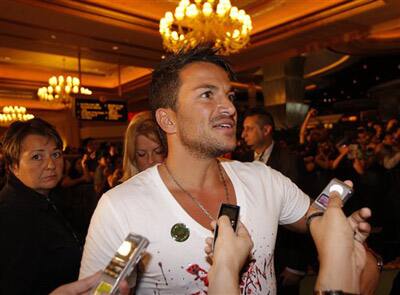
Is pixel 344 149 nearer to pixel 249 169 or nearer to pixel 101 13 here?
pixel 249 169

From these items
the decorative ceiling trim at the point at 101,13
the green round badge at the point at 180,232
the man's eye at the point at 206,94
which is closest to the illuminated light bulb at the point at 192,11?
the decorative ceiling trim at the point at 101,13

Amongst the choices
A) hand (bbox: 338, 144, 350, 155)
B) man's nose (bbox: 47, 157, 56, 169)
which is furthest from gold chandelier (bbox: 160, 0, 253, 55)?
man's nose (bbox: 47, 157, 56, 169)

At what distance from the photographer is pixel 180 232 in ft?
4.66

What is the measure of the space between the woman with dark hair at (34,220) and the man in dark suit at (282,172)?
1.91 meters

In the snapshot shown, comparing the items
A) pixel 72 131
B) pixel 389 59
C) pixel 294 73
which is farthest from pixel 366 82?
pixel 72 131

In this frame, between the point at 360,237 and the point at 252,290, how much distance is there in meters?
0.46

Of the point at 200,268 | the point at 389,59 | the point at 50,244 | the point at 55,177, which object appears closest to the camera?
the point at 200,268

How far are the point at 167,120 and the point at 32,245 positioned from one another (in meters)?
0.90

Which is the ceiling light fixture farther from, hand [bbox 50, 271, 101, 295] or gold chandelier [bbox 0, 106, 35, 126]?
hand [bbox 50, 271, 101, 295]

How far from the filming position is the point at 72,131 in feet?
49.2

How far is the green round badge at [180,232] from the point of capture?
1.41m

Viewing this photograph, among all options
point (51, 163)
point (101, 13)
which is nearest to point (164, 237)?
point (51, 163)

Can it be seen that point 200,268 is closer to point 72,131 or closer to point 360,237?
point 360,237

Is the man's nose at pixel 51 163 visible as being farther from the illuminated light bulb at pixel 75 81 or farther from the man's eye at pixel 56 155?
the illuminated light bulb at pixel 75 81
